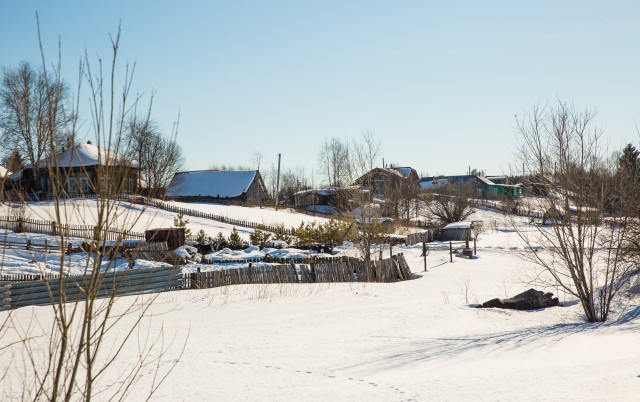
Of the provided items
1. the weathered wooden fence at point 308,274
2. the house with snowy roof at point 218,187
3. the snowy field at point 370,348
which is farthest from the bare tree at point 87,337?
the house with snowy roof at point 218,187

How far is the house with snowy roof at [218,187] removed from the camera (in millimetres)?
61781

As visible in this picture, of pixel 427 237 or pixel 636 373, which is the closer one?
pixel 636 373

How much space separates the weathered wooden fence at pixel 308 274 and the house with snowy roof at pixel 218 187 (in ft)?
125

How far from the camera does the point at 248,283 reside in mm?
18562

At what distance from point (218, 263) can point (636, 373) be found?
20812 millimetres

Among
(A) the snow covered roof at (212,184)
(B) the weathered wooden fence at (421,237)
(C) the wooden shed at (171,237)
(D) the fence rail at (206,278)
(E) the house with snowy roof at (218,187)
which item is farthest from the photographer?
(A) the snow covered roof at (212,184)

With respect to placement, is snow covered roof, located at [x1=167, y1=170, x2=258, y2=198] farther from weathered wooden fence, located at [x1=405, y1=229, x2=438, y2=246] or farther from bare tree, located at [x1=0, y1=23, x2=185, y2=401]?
bare tree, located at [x1=0, y1=23, x2=185, y2=401]

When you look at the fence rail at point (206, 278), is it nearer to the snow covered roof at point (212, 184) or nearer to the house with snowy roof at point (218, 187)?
the house with snowy roof at point (218, 187)

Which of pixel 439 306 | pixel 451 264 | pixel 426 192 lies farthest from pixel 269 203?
pixel 439 306

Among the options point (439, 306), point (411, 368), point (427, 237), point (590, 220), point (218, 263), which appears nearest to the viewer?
point (411, 368)

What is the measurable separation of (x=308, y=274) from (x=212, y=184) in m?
46.3

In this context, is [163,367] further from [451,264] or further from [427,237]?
[427,237]

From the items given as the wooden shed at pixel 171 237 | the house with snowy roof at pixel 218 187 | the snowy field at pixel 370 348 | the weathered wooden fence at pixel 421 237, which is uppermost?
the house with snowy roof at pixel 218 187

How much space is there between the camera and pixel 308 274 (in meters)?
19.8
